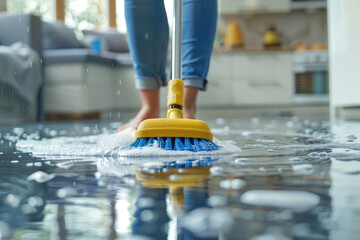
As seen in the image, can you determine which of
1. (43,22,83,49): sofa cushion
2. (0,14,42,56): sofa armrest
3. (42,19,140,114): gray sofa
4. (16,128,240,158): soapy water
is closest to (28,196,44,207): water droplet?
(16,128,240,158): soapy water

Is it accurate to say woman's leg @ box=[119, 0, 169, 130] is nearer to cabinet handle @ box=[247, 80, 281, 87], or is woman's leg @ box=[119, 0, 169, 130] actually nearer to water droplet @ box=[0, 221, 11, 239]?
water droplet @ box=[0, 221, 11, 239]

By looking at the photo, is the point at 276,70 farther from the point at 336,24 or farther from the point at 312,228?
the point at 312,228

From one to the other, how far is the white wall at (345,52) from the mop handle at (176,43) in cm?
188

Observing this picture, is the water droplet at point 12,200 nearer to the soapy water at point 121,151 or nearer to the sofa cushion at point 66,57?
the soapy water at point 121,151

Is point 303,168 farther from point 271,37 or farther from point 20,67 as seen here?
point 271,37

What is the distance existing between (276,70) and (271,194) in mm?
3849

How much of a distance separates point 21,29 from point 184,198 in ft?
9.63

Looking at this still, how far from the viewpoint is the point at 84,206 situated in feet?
1.44

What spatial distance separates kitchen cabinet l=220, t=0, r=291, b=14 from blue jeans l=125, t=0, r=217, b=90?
343 centimetres

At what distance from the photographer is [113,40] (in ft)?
15.3

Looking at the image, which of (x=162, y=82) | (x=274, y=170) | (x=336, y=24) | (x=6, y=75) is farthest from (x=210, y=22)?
(x=336, y=24)

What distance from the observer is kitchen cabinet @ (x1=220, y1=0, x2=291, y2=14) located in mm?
4523

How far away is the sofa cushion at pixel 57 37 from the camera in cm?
364

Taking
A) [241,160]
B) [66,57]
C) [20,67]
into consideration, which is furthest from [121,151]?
[66,57]
